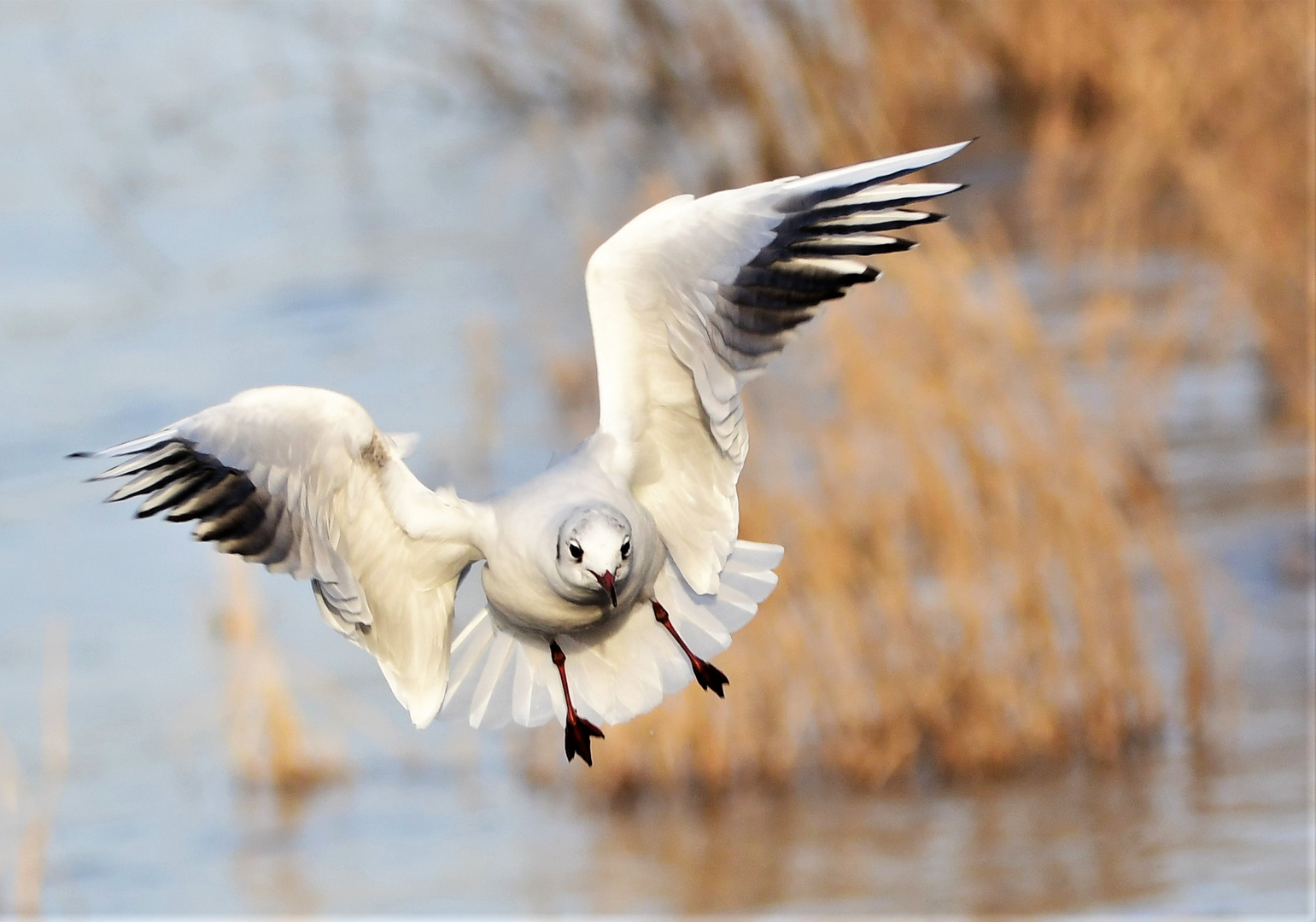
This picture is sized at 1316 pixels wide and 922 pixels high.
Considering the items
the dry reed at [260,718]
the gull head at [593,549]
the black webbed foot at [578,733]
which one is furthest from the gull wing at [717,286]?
the dry reed at [260,718]

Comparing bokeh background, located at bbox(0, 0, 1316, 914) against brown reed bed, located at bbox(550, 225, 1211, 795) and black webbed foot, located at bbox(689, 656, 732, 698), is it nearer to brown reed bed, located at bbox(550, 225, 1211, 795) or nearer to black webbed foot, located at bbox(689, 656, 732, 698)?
brown reed bed, located at bbox(550, 225, 1211, 795)

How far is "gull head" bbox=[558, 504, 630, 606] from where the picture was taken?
4031mm

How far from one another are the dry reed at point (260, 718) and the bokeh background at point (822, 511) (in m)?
0.03

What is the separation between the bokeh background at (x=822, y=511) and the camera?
7953 millimetres

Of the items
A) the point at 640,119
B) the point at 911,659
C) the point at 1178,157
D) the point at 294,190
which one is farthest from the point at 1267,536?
the point at 294,190

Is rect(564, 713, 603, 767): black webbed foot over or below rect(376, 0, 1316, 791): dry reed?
below

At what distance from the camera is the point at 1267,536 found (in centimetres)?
1089

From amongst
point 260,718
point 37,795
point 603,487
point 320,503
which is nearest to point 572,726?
point 603,487

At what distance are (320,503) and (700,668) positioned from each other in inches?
35.3

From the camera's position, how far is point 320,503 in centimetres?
430

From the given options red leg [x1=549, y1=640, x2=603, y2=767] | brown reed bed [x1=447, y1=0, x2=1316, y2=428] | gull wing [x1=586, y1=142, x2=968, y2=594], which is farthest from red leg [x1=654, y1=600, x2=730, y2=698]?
brown reed bed [x1=447, y1=0, x2=1316, y2=428]

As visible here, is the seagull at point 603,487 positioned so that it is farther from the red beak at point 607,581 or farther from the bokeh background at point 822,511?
the bokeh background at point 822,511

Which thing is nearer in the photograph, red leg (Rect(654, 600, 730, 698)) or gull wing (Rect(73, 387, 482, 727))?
gull wing (Rect(73, 387, 482, 727))

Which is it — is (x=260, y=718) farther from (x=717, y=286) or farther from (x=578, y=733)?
(x=717, y=286)
